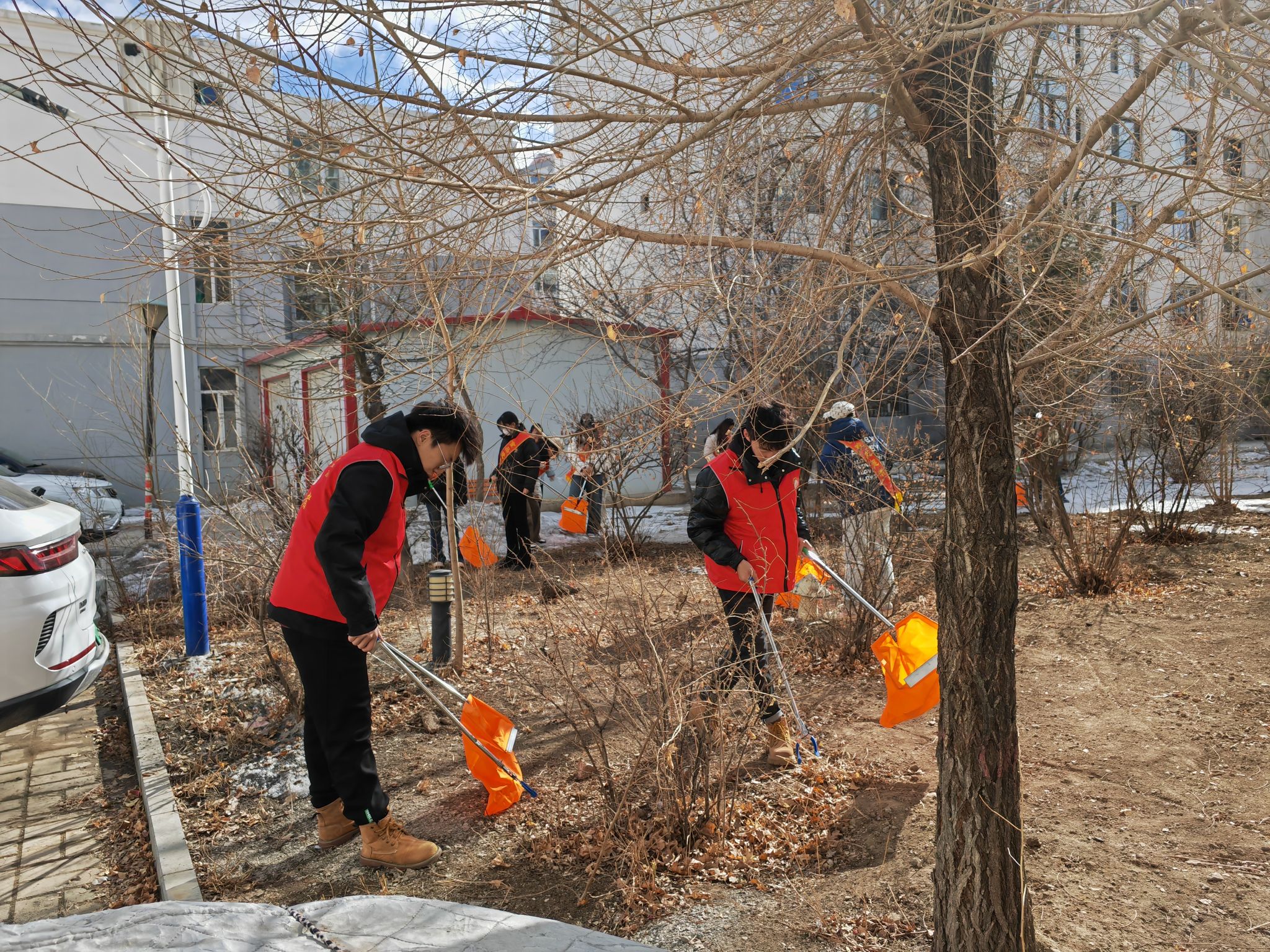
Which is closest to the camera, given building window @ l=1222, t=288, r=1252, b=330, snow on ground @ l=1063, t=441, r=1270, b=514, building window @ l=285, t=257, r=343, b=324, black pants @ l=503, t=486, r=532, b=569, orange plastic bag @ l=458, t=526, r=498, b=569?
building window @ l=285, t=257, r=343, b=324

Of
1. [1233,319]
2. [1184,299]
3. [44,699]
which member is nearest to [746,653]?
[1184,299]

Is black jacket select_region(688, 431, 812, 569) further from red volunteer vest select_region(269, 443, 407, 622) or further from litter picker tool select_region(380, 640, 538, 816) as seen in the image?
red volunteer vest select_region(269, 443, 407, 622)

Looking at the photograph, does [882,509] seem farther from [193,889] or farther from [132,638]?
[132,638]

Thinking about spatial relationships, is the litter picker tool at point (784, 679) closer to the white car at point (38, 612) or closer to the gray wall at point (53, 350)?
the white car at point (38, 612)

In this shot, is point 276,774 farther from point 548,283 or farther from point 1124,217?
point 1124,217

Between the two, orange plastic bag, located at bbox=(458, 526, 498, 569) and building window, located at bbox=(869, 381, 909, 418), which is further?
orange plastic bag, located at bbox=(458, 526, 498, 569)

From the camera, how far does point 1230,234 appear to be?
3303mm

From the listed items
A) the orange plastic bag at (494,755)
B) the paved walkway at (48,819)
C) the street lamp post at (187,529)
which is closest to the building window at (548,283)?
the orange plastic bag at (494,755)

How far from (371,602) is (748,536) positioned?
1.92 m

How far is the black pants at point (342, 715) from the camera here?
11.6 feet

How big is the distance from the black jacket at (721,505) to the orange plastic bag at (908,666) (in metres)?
0.79

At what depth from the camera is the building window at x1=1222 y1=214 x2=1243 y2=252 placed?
3.32m

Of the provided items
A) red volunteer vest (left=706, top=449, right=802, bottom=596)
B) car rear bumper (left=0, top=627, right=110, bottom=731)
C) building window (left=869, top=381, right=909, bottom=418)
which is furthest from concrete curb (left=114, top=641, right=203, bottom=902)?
building window (left=869, top=381, right=909, bottom=418)

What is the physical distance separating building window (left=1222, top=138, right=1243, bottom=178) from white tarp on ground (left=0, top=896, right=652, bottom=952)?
2726 mm
